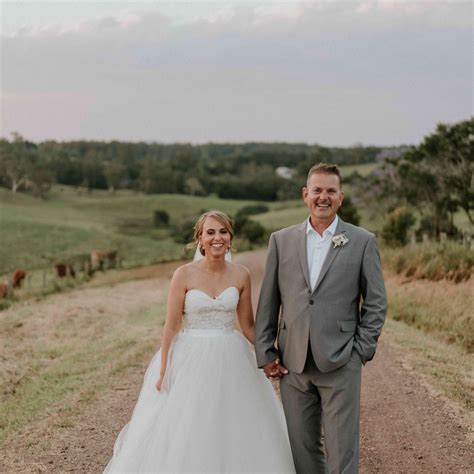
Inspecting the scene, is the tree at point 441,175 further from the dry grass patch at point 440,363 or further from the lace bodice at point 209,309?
the lace bodice at point 209,309

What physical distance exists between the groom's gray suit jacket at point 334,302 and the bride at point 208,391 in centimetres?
62

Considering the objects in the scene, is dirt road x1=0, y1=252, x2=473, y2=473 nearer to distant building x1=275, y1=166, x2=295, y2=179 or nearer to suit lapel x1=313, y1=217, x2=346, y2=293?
suit lapel x1=313, y1=217, x2=346, y2=293

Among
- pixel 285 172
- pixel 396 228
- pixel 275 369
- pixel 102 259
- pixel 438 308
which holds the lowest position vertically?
pixel 102 259

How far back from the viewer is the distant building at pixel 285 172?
276 ft

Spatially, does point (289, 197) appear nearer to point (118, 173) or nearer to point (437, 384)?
point (118, 173)

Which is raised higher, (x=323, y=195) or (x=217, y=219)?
(x=323, y=195)

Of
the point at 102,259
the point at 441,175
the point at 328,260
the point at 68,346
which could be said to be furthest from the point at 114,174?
the point at 328,260

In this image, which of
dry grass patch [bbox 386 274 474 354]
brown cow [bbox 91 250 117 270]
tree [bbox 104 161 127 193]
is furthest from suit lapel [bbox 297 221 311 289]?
tree [bbox 104 161 127 193]

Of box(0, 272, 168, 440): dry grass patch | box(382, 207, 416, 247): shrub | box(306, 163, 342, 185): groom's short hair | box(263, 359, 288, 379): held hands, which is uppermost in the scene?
box(306, 163, 342, 185): groom's short hair

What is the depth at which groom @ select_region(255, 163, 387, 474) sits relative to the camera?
476 cm

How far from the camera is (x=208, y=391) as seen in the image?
17.6 ft

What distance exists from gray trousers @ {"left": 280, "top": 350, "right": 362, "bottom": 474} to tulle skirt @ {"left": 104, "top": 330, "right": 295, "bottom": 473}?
30 centimetres

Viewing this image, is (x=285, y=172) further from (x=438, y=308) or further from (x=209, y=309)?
(x=209, y=309)

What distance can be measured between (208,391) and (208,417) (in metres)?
0.18
